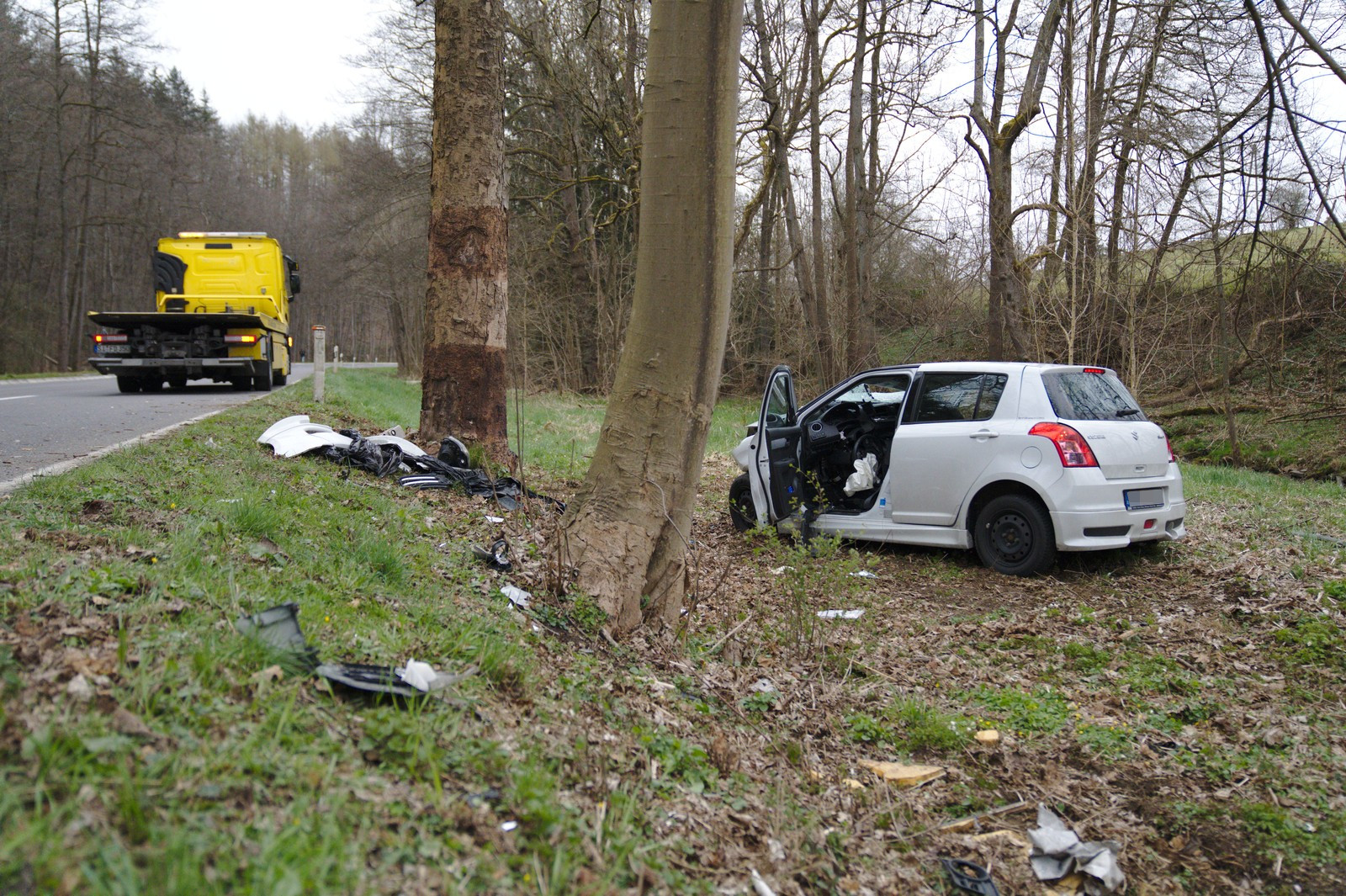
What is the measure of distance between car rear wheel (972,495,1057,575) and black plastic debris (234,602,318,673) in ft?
17.8

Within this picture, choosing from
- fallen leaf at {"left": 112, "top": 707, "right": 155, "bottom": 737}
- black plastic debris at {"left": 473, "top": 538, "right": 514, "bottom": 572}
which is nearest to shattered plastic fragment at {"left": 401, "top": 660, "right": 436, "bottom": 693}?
fallen leaf at {"left": 112, "top": 707, "right": 155, "bottom": 737}

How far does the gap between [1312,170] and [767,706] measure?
3.85 metres

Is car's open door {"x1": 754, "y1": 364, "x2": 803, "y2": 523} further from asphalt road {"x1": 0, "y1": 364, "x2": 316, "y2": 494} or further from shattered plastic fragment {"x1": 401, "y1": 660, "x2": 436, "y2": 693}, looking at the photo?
asphalt road {"x1": 0, "y1": 364, "x2": 316, "y2": 494}

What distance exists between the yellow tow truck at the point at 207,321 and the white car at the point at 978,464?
12610mm

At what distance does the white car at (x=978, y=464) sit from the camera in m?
6.35

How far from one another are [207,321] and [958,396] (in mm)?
14613

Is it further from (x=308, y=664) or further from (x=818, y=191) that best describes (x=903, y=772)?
(x=818, y=191)

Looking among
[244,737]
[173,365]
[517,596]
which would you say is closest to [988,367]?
[517,596]

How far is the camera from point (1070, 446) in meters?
6.33

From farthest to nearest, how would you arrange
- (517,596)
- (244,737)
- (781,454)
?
(781,454) → (517,596) → (244,737)

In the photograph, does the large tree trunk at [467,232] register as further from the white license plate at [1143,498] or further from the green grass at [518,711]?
the white license plate at [1143,498]

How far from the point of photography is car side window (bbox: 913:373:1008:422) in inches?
274

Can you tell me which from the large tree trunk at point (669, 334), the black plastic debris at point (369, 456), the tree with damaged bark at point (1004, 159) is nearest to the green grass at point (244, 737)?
the large tree trunk at point (669, 334)

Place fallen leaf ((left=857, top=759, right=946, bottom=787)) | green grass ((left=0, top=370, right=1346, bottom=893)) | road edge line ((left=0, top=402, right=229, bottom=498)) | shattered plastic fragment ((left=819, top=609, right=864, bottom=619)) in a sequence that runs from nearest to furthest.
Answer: green grass ((left=0, top=370, right=1346, bottom=893)) → fallen leaf ((left=857, top=759, right=946, bottom=787)) → road edge line ((left=0, top=402, right=229, bottom=498)) → shattered plastic fragment ((left=819, top=609, right=864, bottom=619))
